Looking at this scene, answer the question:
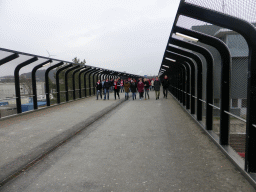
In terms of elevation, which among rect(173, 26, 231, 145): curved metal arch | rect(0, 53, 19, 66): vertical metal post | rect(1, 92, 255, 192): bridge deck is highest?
rect(0, 53, 19, 66): vertical metal post

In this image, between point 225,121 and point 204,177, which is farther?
point 225,121

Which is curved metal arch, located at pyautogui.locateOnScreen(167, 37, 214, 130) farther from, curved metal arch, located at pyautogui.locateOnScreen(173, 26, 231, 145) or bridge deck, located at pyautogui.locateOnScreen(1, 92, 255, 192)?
curved metal arch, located at pyautogui.locateOnScreen(173, 26, 231, 145)

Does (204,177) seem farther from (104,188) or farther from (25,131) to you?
(25,131)

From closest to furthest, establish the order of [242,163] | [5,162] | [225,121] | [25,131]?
[242,163]
[5,162]
[225,121]
[25,131]

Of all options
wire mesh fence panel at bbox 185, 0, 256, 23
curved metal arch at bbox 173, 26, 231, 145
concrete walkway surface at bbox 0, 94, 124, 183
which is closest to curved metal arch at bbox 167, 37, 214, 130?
curved metal arch at bbox 173, 26, 231, 145

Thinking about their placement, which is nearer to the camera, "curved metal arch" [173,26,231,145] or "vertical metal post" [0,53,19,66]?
"curved metal arch" [173,26,231,145]

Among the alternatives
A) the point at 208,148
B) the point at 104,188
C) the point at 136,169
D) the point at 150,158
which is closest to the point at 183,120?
the point at 208,148

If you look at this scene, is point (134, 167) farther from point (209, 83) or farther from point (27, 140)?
point (209, 83)

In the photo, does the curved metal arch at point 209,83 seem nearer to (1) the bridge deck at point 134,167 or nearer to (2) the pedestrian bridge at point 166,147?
(2) the pedestrian bridge at point 166,147

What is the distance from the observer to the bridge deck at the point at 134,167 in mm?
3082

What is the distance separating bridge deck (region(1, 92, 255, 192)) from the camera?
3.08 meters

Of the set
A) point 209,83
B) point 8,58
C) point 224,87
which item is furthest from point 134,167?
point 8,58

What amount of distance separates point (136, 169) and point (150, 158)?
54cm

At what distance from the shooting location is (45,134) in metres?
5.97
